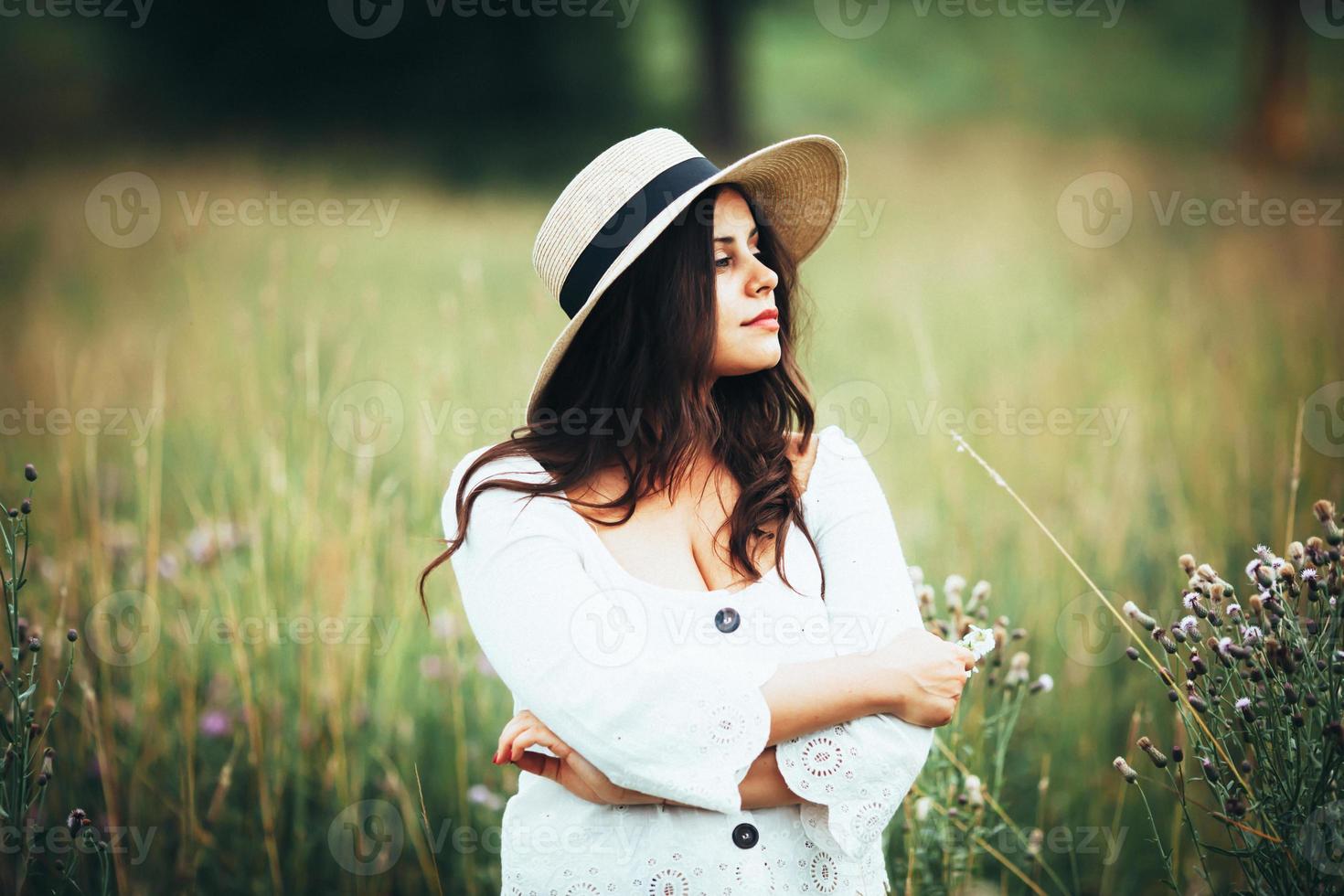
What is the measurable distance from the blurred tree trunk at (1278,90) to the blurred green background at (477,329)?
2cm

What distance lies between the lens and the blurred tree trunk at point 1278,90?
5879 mm

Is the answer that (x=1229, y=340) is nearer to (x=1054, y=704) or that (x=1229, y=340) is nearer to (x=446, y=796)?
(x=1054, y=704)

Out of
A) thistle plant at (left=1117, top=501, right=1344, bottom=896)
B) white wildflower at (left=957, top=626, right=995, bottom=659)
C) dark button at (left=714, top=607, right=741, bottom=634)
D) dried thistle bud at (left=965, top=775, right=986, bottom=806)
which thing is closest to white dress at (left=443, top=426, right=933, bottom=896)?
dark button at (left=714, top=607, right=741, bottom=634)

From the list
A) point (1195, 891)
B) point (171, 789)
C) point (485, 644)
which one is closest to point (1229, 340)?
point (1195, 891)

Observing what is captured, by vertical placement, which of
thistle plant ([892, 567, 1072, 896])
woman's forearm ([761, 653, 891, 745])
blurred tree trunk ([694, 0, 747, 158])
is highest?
blurred tree trunk ([694, 0, 747, 158])

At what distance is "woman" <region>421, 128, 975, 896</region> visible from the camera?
1.47 metres

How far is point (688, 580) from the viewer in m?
1.71

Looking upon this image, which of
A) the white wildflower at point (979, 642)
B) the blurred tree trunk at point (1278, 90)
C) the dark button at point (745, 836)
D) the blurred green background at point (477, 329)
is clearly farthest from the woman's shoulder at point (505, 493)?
the blurred tree trunk at point (1278, 90)

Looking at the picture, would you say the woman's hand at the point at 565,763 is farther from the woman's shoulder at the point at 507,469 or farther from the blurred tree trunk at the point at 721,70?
the blurred tree trunk at the point at 721,70

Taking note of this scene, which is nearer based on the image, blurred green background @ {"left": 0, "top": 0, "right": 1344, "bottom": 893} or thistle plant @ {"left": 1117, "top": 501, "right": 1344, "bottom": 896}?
thistle plant @ {"left": 1117, "top": 501, "right": 1344, "bottom": 896}

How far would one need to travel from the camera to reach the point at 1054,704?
9.87ft

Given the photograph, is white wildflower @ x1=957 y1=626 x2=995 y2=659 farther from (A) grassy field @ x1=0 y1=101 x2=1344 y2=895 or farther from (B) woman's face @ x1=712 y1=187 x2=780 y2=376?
(A) grassy field @ x1=0 y1=101 x2=1344 y2=895

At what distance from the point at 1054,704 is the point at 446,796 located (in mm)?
1818

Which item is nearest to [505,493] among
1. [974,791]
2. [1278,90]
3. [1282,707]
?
[974,791]
